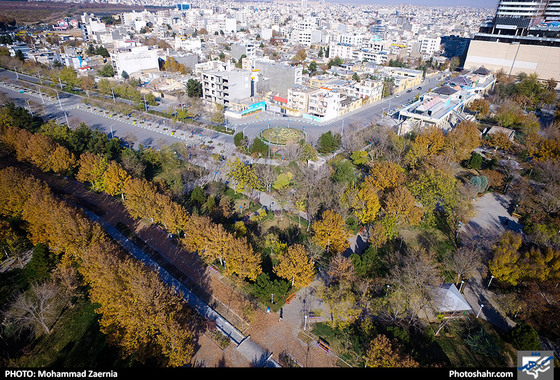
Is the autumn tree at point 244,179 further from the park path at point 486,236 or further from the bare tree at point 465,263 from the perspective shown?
the park path at point 486,236

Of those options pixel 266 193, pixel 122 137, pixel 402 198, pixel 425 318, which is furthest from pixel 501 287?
pixel 122 137

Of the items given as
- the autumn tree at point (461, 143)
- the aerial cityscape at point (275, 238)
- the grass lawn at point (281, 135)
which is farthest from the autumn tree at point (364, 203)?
the grass lawn at point (281, 135)

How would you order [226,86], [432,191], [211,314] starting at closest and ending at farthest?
[211,314] → [432,191] → [226,86]

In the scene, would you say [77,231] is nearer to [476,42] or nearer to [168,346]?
[168,346]

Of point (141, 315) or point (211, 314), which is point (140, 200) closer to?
point (211, 314)

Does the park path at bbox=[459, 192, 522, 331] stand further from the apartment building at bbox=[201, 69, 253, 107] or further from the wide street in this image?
the apartment building at bbox=[201, 69, 253, 107]

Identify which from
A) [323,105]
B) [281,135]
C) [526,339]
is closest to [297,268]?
[526,339]
